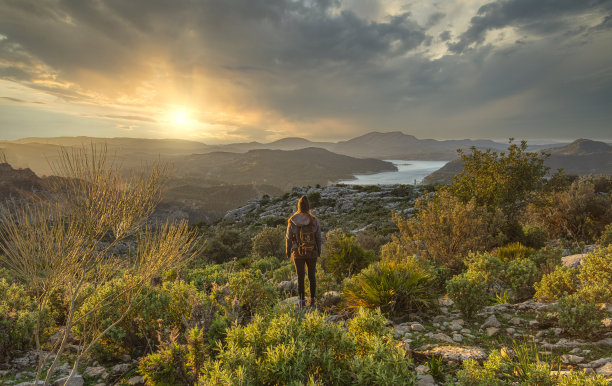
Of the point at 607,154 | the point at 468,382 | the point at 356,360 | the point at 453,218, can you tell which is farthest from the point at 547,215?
the point at 607,154

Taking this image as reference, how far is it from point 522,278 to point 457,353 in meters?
2.94

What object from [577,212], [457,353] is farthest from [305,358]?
[577,212]

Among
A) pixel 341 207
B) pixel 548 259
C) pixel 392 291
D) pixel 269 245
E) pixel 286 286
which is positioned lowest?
pixel 341 207

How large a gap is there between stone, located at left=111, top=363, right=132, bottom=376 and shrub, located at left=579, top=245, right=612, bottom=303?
6.32m

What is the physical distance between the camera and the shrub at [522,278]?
5.23m

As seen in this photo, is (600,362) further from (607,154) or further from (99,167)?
(607,154)

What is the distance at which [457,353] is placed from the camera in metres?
3.32

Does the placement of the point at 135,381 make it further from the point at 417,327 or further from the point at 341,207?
the point at 341,207

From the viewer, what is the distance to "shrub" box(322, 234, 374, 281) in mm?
8008

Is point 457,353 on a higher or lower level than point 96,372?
higher

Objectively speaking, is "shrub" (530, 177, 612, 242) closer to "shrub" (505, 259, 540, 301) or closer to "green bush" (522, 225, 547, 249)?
"green bush" (522, 225, 547, 249)

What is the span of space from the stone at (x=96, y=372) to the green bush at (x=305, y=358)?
212cm

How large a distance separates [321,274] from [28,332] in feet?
18.0

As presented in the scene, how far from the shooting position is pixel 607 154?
14638cm
